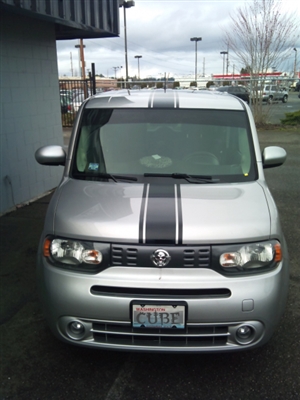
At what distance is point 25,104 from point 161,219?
16.4 ft

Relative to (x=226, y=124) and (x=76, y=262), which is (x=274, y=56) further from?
(x=76, y=262)

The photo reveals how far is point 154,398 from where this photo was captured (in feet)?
8.55

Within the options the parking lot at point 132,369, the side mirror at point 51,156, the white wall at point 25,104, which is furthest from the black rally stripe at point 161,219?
the white wall at point 25,104

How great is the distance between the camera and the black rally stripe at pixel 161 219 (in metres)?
2.52

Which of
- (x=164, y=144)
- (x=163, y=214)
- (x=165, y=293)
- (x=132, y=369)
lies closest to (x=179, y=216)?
(x=163, y=214)

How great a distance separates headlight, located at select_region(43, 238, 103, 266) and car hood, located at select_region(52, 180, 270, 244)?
0.06 m

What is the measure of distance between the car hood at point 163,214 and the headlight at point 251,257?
0.06 metres

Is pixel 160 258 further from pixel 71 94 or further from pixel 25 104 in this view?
pixel 71 94

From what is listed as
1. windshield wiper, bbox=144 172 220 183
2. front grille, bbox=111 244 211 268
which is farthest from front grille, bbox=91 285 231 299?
windshield wiper, bbox=144 172 220 183

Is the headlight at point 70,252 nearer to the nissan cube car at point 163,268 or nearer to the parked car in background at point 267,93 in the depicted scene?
the nissan cube car at point 163,268

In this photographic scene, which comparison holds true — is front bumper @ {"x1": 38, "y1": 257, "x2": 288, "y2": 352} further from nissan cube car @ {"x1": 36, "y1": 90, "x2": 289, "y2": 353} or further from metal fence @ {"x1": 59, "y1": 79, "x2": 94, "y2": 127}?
metal fence @ {"x1": 59, "y1": 79, "x2": 94, "y2": 127}

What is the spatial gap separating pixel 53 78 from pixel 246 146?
5.16 meters

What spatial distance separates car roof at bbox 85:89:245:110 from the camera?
12.1 feet

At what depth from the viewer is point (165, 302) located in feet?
7.94
